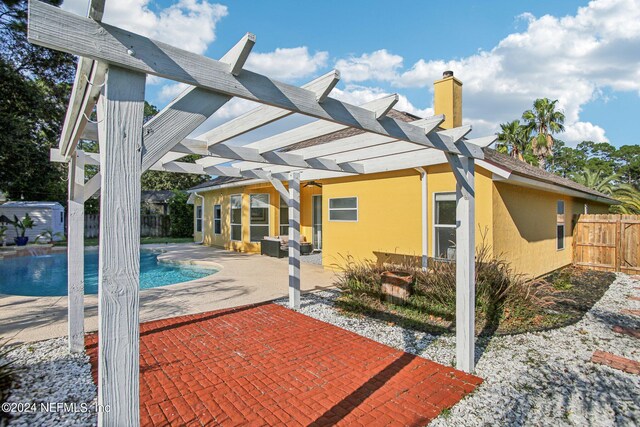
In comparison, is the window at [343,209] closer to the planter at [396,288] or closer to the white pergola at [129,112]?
the planter at [396,288]

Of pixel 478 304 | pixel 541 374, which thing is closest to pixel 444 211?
pixel 478 304

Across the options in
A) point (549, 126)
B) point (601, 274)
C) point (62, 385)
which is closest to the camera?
point (62, 385)

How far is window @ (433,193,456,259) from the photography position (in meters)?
8.13

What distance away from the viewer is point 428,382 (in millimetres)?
3867

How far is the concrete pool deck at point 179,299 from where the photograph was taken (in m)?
5.58

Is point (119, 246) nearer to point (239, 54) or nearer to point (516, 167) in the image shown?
point (239, 54)

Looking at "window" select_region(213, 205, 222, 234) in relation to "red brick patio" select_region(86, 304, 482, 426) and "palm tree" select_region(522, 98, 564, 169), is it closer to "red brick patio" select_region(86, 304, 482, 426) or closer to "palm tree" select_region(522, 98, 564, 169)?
"red brick patio" select_region(86, 304, 482, 426)

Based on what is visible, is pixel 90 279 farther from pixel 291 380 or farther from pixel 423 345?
pixel 423 345

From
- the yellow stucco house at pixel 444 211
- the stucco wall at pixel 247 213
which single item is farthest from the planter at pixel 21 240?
the yellow stucco house at pixel 444 211

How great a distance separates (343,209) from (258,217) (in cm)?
615

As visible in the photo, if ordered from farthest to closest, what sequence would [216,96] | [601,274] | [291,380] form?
[601,274], [291,380], [216,96]

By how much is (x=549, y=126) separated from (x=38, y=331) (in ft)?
104

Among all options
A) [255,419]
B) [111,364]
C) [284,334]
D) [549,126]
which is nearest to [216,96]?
[111,364]

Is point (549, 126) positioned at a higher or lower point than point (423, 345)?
higher
